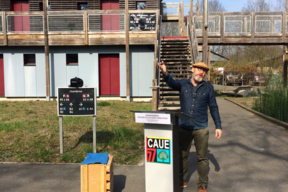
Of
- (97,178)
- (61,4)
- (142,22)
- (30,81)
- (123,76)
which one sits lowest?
(97,178)

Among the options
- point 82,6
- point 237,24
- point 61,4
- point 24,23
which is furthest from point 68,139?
point 82,6

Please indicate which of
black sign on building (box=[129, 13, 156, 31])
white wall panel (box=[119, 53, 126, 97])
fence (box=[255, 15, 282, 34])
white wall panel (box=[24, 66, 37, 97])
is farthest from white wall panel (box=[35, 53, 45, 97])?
fence (box=[255, 15, 282, 34])

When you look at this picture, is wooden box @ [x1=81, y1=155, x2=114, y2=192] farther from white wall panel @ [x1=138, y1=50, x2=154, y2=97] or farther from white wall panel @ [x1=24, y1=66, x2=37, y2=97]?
white wall panel @ [x1=24, y1=66, x2=37, y2=97]

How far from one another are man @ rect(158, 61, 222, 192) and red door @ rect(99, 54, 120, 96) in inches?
496

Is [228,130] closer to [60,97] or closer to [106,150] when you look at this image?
[106,150]

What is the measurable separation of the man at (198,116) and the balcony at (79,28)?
11.6m

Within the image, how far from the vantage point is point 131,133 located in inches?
321

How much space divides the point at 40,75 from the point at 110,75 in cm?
407

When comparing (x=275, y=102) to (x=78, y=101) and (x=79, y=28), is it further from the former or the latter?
(x=79, y=28)

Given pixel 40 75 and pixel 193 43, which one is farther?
pixel 40 75

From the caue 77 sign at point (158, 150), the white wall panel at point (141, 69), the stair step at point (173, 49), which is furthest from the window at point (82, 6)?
the caue 77 sign at point (158, 150)

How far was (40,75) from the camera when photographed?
1684cm

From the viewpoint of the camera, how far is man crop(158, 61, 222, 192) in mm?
4465

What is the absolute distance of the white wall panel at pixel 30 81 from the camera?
16.9 metres
